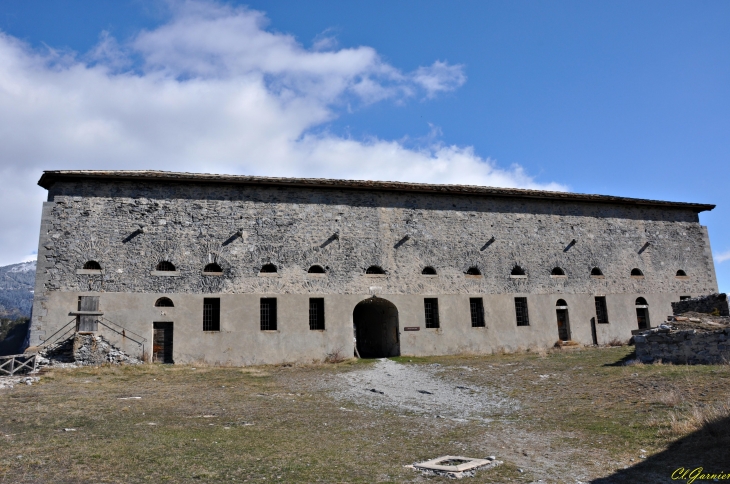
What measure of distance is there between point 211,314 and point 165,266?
104 inches

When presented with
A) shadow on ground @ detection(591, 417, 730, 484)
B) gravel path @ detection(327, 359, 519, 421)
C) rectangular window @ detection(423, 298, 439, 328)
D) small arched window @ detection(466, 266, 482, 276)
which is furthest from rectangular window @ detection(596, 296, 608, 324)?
shadow on ground @ detection(591, 417, 730, 484)

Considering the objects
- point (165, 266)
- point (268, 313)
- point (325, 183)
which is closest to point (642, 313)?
point (325, 183)

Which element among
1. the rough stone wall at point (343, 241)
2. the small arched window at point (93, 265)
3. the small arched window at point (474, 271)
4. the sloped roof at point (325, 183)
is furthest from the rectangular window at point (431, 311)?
the small arched window at point (93, 265)

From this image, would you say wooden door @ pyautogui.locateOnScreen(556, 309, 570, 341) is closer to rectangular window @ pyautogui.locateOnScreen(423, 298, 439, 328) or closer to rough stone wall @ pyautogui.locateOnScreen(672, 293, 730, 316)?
rough stone wall @ pyautogui.locateOnScreen(672, 293, 730, 316)

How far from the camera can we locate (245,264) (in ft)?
73.9

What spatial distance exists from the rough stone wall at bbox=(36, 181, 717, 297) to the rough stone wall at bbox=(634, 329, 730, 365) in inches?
358

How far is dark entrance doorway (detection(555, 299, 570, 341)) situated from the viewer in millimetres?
26453

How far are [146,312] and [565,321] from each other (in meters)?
19.1

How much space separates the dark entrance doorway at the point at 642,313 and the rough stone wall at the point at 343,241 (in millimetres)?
750

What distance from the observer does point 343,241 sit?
23.9 metres

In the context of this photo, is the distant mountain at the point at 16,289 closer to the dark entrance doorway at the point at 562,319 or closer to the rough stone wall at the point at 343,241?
the rough stone wall at the point at 343,241

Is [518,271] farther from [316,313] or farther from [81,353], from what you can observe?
[81,353]

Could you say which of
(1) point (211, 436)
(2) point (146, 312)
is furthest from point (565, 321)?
(1) point (211, 436)

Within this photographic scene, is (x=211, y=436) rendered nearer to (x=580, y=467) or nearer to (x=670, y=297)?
(x=580, y=467)
